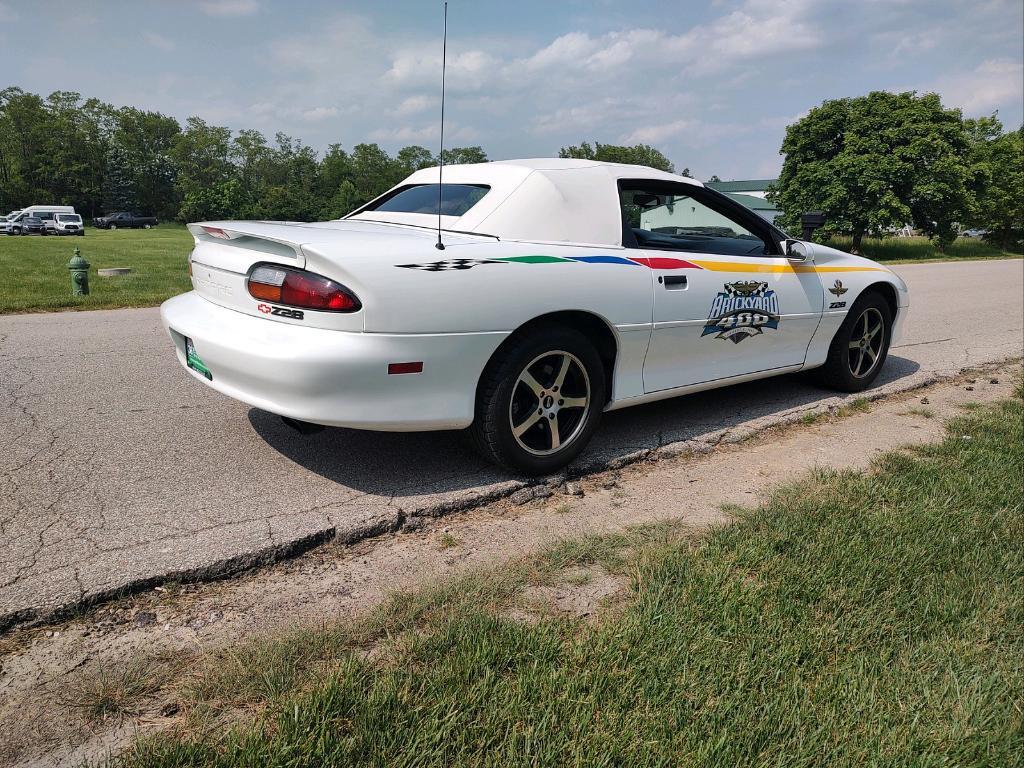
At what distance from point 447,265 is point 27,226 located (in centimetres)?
5087

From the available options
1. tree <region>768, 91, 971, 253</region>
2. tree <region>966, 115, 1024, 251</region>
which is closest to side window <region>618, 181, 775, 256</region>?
tree <region>768, 91, 971, 253</region>

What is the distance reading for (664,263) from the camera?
3891 millimetres

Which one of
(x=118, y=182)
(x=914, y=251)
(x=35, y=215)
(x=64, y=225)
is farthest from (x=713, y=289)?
(x=118, y=182)

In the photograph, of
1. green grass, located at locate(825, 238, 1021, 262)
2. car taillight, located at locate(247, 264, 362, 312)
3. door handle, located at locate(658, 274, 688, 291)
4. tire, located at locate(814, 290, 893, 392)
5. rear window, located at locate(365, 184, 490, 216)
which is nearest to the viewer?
car taillight, located at locate(247, 264, 362, 312)

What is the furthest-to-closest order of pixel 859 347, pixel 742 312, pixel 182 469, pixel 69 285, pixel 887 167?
pixel 887 167 < pixel 69 285 < pixel 859 347 < pixel 742 312 < pixel 182 469

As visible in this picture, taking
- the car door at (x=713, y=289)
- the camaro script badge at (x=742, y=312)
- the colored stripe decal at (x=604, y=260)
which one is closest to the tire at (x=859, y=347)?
the car door at (x=713, y=289)

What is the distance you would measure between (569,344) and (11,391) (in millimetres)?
3716

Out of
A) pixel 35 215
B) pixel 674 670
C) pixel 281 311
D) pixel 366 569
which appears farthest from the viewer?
pixel 35 215

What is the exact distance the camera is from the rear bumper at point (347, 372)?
2.96 meters

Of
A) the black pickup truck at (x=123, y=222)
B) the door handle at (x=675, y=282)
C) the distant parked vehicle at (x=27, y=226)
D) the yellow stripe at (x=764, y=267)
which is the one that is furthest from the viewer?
the black pickup truck at (x=123, y=222)

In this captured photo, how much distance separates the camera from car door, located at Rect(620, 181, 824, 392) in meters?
3.93

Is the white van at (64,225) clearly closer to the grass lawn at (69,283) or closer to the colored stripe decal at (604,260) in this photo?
the grass lawn at (69,283)

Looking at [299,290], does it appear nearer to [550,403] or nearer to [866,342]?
[550,403]

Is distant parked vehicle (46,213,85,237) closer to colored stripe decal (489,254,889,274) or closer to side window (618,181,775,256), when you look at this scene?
side window (618,181,775,256)
